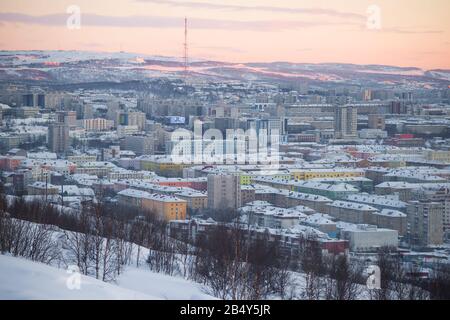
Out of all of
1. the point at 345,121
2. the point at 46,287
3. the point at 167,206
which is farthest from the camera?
the point at 345,121

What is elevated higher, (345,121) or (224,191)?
(345,121)

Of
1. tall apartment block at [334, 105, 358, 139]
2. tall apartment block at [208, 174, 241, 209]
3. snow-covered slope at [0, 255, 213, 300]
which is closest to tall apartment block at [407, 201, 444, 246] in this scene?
tall apartment block at [208, 174, 241, 209]

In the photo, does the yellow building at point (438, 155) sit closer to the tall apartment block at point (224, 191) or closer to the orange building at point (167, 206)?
the tall apartment block at point (224, 191)

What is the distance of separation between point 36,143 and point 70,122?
7.95ft

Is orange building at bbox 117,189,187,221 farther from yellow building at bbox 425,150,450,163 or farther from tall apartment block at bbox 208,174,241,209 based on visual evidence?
yellow building at bbox 425,150,450,163

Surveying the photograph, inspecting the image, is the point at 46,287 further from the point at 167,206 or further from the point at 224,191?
the point at 224,191

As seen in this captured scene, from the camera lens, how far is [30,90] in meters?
21.3

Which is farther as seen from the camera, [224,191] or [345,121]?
[345,121]

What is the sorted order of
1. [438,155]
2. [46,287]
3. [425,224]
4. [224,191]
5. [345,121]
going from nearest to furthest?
[46,287] < [425,224] < [224,191] < [438,155] < [345,121]

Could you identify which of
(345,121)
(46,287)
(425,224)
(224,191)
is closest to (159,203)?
(224,191)

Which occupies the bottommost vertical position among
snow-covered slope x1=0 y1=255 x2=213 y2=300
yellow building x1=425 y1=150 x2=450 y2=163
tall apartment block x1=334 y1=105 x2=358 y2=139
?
yellow building x1=425 y1=150 x2=450 y2=163

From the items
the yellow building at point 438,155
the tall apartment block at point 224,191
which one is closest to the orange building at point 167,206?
the tall apartment block at point 224,191
